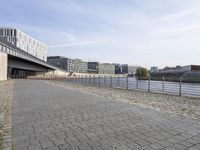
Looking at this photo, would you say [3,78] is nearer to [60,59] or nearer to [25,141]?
[25,141]

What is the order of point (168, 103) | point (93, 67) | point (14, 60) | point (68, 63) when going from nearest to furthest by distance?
point (168, 103) < point (14, 60) < point (68, 63) < point (93, 67)

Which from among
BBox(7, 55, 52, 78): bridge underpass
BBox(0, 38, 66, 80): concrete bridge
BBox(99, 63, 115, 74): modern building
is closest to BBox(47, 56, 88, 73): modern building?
BBox(99, 63, 115, 74): modern building

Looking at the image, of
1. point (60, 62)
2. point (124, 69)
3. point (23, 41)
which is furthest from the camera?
point (124, 69)

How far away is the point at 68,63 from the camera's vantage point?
5271 inches

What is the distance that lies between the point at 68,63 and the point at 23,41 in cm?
3310

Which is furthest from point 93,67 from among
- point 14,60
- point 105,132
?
point 105,132

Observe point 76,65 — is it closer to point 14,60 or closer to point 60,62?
point 60,62

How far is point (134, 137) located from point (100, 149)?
1024 millimetres

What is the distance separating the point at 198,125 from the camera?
18.2ft

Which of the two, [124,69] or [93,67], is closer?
[93,67]

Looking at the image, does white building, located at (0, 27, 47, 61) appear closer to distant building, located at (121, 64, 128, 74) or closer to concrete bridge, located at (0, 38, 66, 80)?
concrete bridge, located at (0, 38, 66, 80)

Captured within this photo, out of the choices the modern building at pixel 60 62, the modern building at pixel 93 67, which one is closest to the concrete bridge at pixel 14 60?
the modern building at pixel 60 62

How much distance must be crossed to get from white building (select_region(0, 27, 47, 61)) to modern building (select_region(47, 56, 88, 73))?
27.9 feet

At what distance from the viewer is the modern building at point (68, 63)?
134 metres
